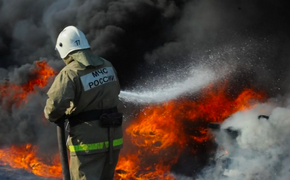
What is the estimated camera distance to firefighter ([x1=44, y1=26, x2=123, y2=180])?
3.48 metres

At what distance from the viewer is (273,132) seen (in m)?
5.67

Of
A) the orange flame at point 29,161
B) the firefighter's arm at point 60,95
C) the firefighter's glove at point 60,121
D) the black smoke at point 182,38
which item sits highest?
the black smoke at point 182,38

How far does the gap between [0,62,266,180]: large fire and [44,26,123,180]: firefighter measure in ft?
9.58

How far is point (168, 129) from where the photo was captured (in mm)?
7047

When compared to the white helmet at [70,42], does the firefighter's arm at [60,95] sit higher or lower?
lower

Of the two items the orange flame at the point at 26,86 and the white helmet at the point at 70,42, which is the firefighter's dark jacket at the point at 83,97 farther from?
the orange flame at the point at 26,86

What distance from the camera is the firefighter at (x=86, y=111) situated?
348 cm

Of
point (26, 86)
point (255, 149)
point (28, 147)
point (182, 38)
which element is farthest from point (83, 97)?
point (182, 38)

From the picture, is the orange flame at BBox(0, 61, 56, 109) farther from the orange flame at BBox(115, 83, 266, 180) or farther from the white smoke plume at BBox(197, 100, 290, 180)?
the white smoke plume at BBox(197, 100, 290, 180)

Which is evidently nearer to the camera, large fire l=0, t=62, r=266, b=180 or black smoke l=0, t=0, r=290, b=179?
large fire l=0, t=62, r=266, b=180

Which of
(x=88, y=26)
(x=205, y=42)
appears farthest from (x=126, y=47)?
(x=205, y=42)

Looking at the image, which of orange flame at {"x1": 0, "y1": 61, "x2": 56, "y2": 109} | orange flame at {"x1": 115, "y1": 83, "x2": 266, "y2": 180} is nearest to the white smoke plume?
orange flame at {"x1": 115, "y1": 83, "x2": 266, "y2": 180}

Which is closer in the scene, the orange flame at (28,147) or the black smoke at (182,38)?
the orange flame at (28,147)

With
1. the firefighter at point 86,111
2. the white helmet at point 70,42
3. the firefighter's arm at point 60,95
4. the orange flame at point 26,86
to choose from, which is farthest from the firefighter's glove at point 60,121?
the orange flame at point 26,86
